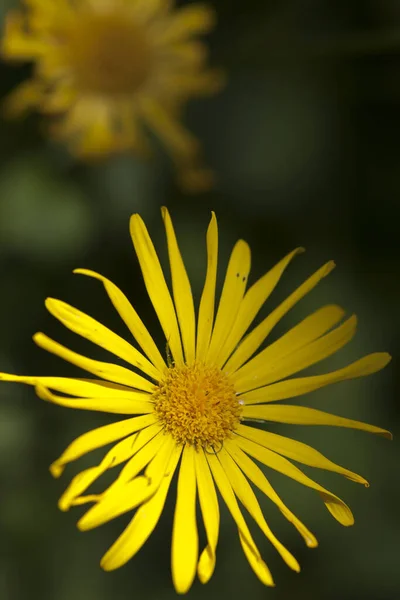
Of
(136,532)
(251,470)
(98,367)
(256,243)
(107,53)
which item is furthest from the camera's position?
(256,243)

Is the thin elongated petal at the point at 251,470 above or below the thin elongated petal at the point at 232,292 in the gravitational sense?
below

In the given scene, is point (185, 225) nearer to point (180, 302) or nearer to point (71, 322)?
point (180, 302)

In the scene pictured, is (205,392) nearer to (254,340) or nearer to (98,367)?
(254,340)

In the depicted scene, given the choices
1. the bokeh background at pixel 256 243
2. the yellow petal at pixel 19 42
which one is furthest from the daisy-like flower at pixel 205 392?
the yellow petal at pixel 19 42

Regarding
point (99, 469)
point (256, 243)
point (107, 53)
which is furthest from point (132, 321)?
point (107, 53)

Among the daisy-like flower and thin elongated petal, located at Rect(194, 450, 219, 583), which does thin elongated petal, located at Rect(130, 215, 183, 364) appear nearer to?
the daisy-like flower

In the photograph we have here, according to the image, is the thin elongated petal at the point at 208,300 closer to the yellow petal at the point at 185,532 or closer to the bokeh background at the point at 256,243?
the yellow petal at the point at 185,532
